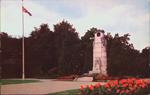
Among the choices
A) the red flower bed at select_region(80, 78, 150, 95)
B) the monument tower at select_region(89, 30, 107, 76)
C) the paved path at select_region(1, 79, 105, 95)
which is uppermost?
the monument tower at select_region(89, 30, 107, 76)

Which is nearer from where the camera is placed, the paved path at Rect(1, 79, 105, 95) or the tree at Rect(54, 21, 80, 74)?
the paved path at Rect(1, 79, 105, 95)

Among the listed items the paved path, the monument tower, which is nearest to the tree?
the monument tower

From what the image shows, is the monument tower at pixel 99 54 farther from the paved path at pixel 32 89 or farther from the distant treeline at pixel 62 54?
the paved path at pixel 32 89

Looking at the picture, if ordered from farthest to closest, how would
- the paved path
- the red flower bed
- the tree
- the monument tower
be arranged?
the tree
the monument tower
the paved path
the red flower bed

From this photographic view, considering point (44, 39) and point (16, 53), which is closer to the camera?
point (16, 53)

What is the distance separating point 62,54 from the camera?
5572cm

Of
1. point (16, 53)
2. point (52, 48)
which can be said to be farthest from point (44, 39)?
point (16, 53)

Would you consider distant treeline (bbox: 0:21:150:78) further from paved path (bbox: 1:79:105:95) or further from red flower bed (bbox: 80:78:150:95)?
red flower bed (bbox: 80:78:150:95)

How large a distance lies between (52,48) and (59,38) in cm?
191

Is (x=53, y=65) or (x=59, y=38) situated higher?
(x=59, y=38)

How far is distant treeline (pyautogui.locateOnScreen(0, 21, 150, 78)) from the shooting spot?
163ft

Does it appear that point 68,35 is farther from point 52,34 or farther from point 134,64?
point 134,64

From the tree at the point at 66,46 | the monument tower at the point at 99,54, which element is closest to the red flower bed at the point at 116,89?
the monument tower at the point at 99,54

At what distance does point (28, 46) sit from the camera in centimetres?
5456
